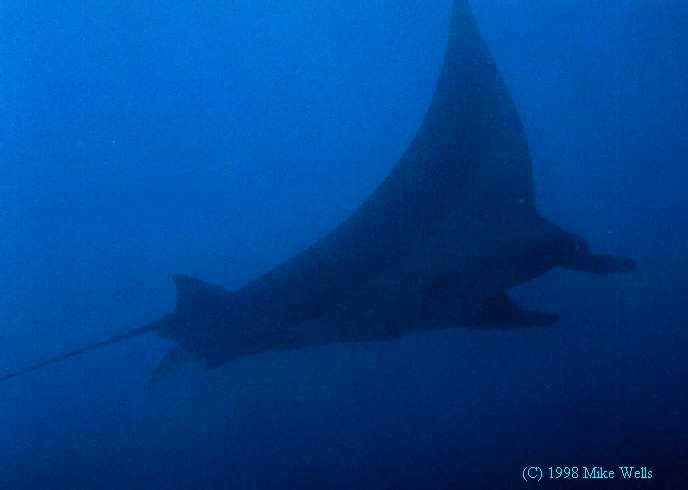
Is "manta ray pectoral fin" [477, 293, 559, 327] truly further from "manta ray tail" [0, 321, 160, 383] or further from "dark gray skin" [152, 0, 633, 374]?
"manta ray tail" [0, 321, 160, 383]

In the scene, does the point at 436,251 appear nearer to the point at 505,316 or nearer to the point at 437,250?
the point at 437,250

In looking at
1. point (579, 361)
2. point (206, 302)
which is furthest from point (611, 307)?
point (206, 302)

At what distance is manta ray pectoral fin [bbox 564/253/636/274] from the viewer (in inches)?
141

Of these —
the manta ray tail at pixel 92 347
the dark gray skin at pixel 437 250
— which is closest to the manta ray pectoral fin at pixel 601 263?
the dark gray skin at pixel 437 250

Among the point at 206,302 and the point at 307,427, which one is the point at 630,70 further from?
the point at 206,302

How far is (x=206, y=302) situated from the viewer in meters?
3.54

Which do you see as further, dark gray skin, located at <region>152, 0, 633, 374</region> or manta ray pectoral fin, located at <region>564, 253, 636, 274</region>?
manta ray pectoral fin, located at <region>564, 253, 636, 274</region>

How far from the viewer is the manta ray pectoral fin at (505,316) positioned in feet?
11.8

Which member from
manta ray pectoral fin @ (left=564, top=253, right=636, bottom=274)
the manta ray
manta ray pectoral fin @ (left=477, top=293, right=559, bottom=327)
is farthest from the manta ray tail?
manta ray pectoral fin @ (left=564, top=253, right=636, bottom=274)

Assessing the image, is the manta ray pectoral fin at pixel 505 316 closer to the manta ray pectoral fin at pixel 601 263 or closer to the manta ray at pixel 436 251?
the manta ray at pixel 436 251

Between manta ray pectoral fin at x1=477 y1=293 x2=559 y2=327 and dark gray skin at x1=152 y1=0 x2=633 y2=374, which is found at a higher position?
dark gray skin at x1=152 y1=0 x2=633 y2=374

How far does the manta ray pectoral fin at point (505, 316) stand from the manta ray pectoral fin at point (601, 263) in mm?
401

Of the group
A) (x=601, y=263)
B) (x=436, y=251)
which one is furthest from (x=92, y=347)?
(x=601, y=263)

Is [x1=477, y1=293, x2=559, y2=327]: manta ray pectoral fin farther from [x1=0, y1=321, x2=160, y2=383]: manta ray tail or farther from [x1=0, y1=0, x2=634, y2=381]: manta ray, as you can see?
[x1=0, y1=321, x2=160, y2=383]: manta ray tail
